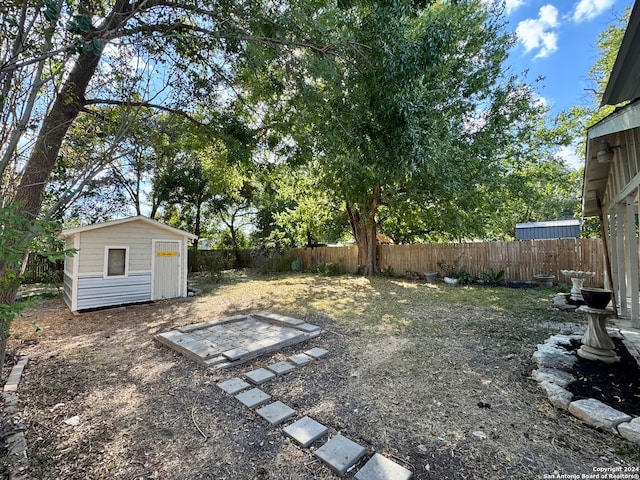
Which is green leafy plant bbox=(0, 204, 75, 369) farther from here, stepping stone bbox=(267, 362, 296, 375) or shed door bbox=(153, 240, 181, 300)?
shed door bbox=(153, 240, 181, 300)

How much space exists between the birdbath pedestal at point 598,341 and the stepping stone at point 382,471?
2713 mm

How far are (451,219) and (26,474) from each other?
424 inches

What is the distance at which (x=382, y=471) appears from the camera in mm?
1703

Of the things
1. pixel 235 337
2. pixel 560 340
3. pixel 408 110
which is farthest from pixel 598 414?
pixel 235 337

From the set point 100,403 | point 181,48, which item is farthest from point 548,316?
point 181,48

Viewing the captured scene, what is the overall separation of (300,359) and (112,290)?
5.84m

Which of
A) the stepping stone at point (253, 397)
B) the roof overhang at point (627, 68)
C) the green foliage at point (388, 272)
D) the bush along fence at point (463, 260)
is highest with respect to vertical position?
the roof overhang at point (627, 68)

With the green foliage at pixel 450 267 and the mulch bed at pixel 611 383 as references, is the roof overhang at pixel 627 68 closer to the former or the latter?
the mulch bed at pixel 611 383

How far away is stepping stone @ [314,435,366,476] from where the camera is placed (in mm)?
1752

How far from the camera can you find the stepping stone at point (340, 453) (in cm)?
175

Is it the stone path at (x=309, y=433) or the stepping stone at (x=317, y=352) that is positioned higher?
the stepping stone at (x=317, y=352)

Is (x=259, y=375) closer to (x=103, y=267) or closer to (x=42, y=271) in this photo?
(x=103, y=267)

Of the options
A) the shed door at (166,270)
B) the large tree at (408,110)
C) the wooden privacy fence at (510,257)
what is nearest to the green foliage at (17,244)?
the large tree at (408,110)

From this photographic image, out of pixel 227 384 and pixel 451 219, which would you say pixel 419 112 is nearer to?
pixel 227 384
